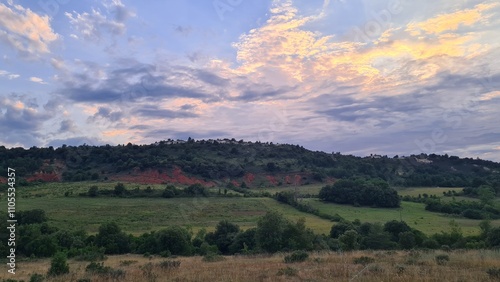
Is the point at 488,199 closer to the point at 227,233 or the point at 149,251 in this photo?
the point at 227,233

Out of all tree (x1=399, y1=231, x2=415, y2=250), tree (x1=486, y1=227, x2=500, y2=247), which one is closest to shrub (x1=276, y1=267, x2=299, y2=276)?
tree (x1=399, y1=231, x2=415, y2=250)

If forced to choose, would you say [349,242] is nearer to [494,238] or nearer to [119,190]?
[494,238]

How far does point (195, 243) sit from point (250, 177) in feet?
281

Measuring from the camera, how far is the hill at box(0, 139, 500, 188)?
112 metres

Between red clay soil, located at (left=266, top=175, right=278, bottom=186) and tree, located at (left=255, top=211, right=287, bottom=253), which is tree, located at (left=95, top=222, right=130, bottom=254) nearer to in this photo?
tree, located at (left=255, top=211, right=287, bottom=253)

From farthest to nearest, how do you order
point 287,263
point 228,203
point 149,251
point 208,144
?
point 208,144
point 228,203
point 149,251
point 287,263

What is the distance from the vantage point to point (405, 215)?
245 ft

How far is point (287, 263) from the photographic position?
21.8m

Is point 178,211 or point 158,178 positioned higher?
point 158,178

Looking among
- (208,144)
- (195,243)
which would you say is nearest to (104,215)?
(195,243)

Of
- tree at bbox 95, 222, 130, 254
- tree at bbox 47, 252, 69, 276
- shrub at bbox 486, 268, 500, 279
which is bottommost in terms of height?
tree at bbox 95, 222, 130, 254

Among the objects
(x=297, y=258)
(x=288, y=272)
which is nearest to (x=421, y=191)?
(x=297, y=258)

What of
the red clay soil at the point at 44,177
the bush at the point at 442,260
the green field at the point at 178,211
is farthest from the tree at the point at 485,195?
the red clay soil at the point at 44,177

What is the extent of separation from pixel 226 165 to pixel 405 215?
224 feet
